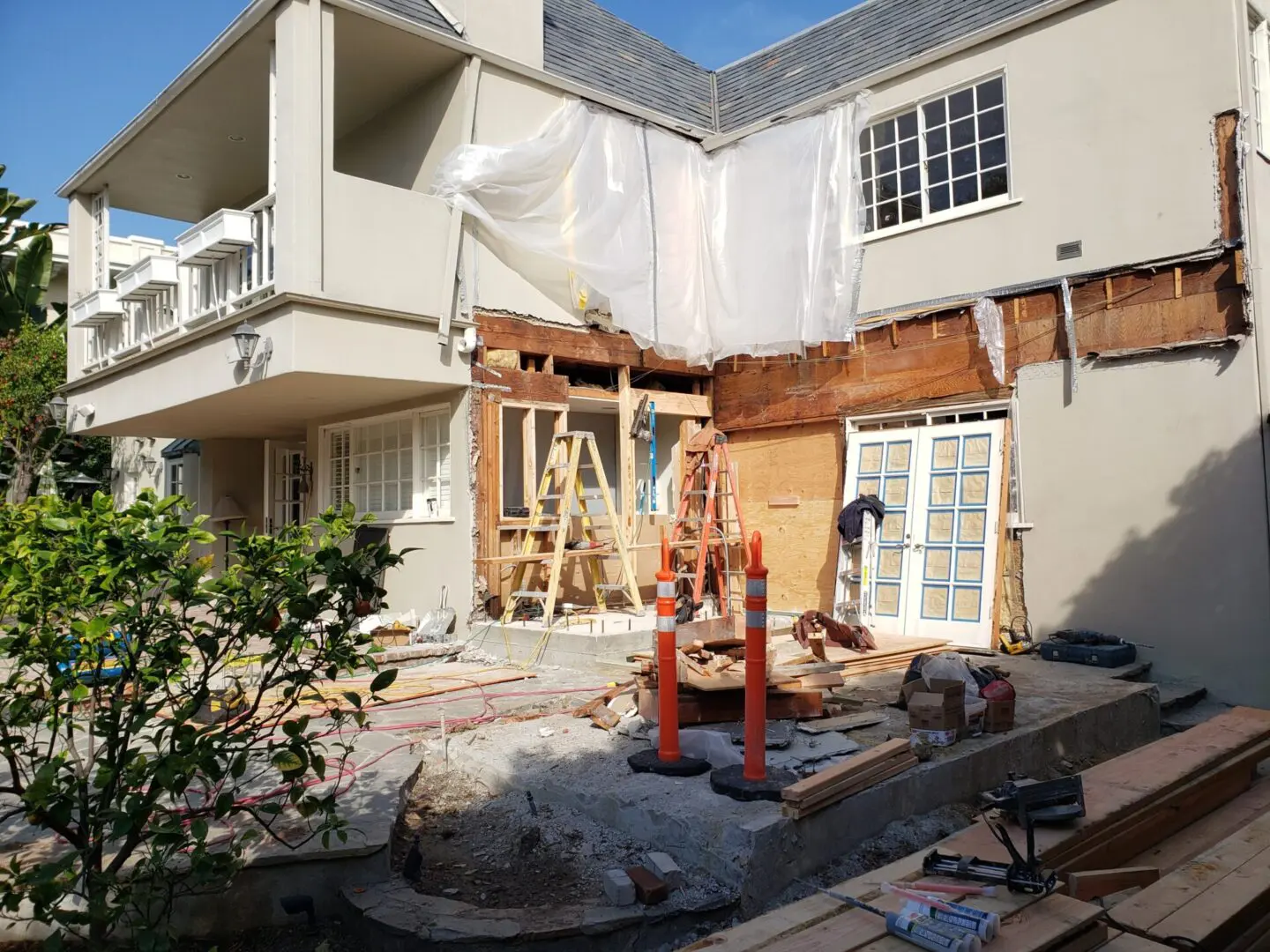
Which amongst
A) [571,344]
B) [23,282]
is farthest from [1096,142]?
[23,282]

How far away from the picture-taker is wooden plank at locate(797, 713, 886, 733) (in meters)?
5.36

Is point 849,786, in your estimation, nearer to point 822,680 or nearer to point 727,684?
point 727,684

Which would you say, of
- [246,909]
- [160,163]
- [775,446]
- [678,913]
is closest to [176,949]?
[246,909]

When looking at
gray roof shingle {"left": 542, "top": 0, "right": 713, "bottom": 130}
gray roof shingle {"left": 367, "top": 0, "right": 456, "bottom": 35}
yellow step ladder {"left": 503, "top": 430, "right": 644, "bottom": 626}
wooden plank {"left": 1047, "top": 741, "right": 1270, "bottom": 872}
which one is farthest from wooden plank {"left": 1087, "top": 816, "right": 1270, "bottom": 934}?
gray roof shingle {"left": 542, "top": 0, "right": 713, "bottom": 130}

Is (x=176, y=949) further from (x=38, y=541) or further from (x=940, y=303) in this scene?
(x=940, y=303)

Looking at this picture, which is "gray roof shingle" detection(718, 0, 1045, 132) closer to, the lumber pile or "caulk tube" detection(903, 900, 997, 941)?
the lumber pile

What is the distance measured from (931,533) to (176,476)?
14226mm

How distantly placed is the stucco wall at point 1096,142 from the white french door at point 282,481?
9.50 metres

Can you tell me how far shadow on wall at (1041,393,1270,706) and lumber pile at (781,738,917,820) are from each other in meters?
4.39

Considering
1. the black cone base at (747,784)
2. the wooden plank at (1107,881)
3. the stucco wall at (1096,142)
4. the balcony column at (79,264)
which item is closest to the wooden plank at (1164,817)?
the wooden plank at (1107,881)

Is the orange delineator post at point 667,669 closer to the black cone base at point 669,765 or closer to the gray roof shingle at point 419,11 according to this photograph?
the black cone base at point 669,765

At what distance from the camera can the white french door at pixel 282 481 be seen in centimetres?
1381

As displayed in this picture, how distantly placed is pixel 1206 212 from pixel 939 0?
4419 mm

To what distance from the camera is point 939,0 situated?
405 inches
